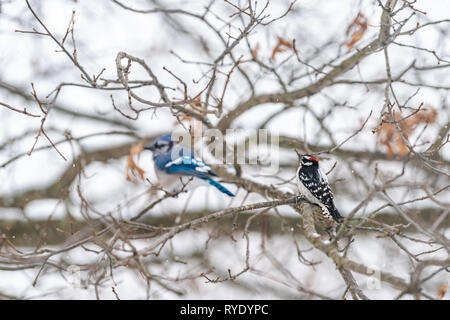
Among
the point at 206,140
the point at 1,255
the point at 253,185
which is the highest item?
the point at 206,140

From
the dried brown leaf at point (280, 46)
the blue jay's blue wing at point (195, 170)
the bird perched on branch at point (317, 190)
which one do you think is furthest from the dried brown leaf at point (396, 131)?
the blue jay's blue wing at point (195, 170)

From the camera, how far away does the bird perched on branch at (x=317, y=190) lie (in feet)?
15.9

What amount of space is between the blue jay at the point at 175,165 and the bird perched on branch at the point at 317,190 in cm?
123

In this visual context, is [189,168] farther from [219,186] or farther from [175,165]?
[219,186]

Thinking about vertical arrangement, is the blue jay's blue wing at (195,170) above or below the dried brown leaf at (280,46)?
below

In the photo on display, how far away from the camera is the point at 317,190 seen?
490cm

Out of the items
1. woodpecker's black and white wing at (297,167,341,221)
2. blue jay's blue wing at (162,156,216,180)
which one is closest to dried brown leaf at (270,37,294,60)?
blue jay's blue wing at (162,156,216,180)

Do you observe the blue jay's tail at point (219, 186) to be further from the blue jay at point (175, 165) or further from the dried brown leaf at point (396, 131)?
the dried brown leaf at point (396, 131)

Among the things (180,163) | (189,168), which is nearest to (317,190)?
(189,168)

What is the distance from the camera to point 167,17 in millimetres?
7938

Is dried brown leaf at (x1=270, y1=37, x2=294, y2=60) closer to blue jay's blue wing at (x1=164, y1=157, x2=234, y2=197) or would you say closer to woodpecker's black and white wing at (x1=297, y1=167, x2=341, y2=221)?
blue jay's blue wing at (x1=164, y1=157, x2=234, y2=197)
